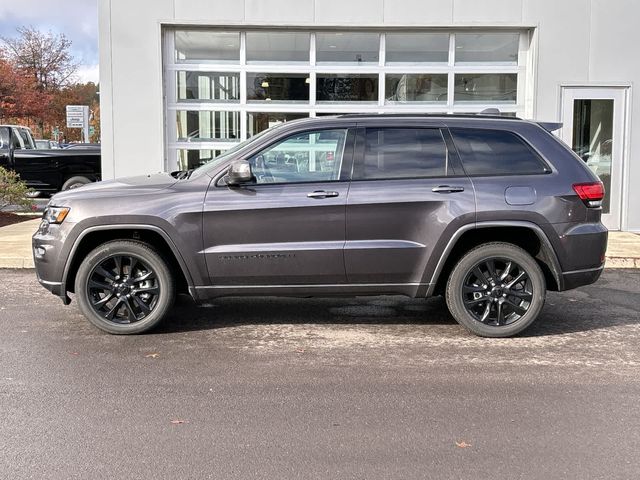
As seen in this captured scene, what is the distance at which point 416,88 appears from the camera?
1223 cm

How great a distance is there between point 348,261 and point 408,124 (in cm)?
135

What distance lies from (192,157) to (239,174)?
6696 millimetres

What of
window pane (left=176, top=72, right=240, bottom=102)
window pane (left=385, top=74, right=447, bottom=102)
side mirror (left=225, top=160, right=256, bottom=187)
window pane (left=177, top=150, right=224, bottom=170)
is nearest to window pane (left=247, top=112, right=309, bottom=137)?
window pane (left=176, top=72, right=240, bottom=102)

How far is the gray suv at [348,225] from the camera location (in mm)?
5922

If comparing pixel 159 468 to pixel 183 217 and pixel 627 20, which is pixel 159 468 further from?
pixel 627 20

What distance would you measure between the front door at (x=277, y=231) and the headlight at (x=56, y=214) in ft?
4.00

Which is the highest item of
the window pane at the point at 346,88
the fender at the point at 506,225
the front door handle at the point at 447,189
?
the window pane at the point at 346,88

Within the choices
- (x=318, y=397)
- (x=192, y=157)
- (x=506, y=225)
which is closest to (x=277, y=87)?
(x=192, y=157)

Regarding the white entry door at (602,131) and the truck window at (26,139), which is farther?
the truck window at (26,139)

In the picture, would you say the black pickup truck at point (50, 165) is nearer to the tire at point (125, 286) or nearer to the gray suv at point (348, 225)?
the gray suv at point (348, 225)

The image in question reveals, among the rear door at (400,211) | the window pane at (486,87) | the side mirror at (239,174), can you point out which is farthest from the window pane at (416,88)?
the side mirror at (239,174)

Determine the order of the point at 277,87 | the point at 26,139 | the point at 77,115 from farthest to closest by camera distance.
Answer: the point at 77,115 < the point at 26,139 < the point at 277,87

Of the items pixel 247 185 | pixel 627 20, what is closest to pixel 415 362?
pixel 247 185

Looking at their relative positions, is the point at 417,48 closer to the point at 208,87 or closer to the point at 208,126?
the point at 208,87
